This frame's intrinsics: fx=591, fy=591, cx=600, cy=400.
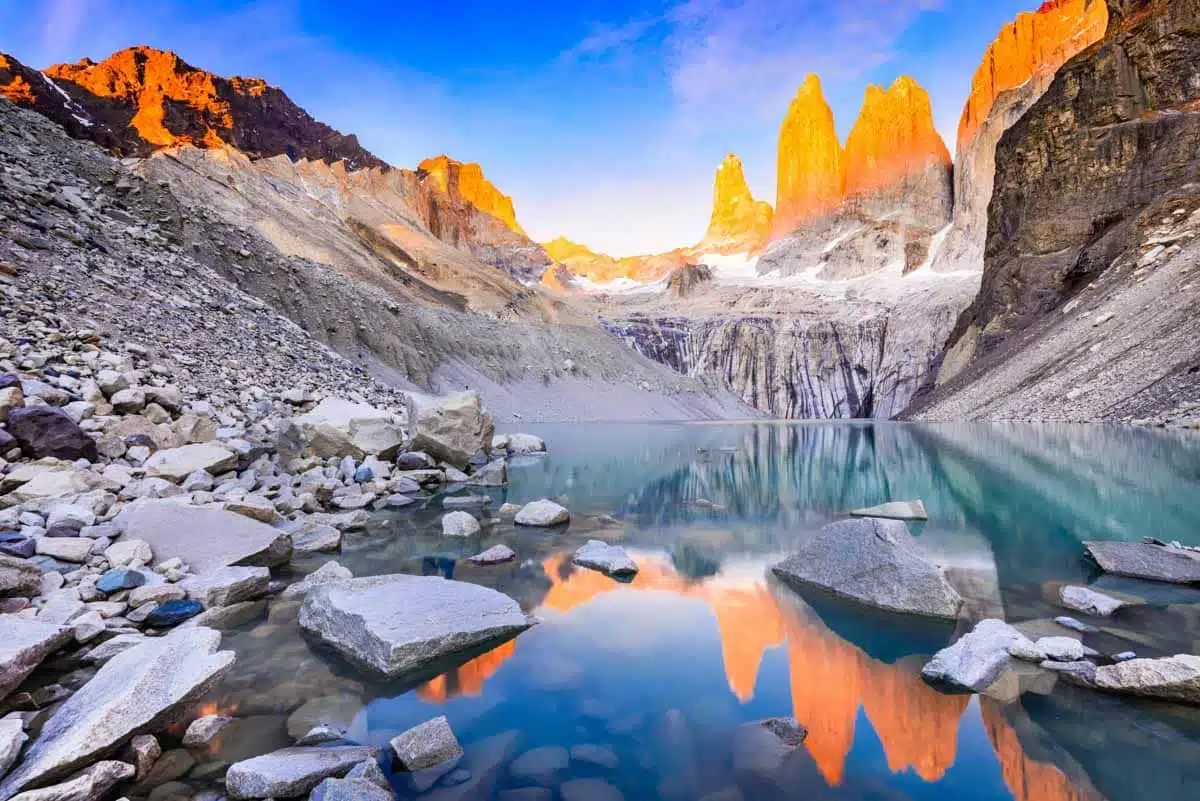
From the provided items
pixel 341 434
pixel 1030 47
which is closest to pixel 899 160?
pixel 1030 47

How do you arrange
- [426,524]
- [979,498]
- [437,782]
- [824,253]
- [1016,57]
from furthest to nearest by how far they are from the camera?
[824,253] < [1016,57] < [979,498] < [426,524] < [437,782]

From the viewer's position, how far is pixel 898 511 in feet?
Result: 34.6

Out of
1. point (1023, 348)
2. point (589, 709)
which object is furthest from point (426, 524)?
point (1023, 348)

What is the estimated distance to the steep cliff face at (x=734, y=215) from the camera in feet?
555

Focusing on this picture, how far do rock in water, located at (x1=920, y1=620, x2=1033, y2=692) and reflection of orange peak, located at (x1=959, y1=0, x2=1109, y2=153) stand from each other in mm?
128708

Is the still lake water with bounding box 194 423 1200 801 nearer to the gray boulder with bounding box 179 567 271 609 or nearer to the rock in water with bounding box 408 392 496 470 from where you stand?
the gray boulder with bounding box 179 567 271 609

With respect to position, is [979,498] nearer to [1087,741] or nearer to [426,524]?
[1087,741]

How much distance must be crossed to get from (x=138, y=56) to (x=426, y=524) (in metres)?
125

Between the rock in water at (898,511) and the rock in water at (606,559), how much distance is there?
196 inches

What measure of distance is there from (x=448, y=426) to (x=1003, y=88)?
13008cm

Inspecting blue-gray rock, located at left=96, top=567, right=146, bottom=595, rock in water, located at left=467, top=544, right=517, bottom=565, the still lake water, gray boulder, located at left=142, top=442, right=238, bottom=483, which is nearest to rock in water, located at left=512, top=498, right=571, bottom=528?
the still lake water

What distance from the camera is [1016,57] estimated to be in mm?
104938

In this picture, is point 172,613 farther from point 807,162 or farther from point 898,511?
point 807,162

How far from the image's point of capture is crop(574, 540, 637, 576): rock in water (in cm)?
755
